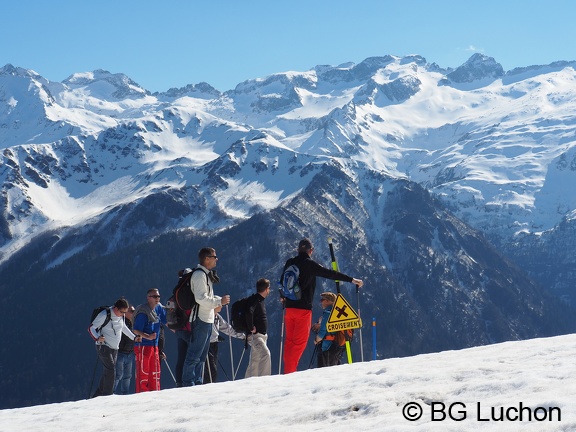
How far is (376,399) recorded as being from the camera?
511 inches

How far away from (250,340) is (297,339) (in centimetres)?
170

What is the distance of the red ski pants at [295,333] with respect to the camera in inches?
803

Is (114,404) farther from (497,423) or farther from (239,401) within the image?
(497,423)

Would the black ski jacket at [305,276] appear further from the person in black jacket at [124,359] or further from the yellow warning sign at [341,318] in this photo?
the person in black jacket at [124,359]

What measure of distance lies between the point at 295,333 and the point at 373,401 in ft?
25.2

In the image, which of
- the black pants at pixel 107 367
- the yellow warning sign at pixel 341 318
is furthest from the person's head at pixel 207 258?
the black pants at pixel 107 367

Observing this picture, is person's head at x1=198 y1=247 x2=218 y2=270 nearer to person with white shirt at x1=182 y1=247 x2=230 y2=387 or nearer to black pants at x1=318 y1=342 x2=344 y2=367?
person with white shirt at x1=182 y1=247 x2=230 y2=387

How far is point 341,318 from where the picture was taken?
20.7m

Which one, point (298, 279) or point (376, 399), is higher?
point (298, 279)

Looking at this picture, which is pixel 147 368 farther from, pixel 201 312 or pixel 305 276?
pixel 305 276

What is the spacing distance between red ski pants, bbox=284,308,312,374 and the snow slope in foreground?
8.94 feet

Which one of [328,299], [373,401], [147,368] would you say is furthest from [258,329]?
[373,401]

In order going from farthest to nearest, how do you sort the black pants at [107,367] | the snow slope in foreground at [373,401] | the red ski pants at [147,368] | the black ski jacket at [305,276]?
1. the red ski pants at [147,368]
2. the black pants at [107,367]
3. the black ski jacket at [305,276]
4. the snow slope in foreground at [373,401]

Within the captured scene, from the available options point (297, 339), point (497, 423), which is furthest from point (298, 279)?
point (497, 423)
